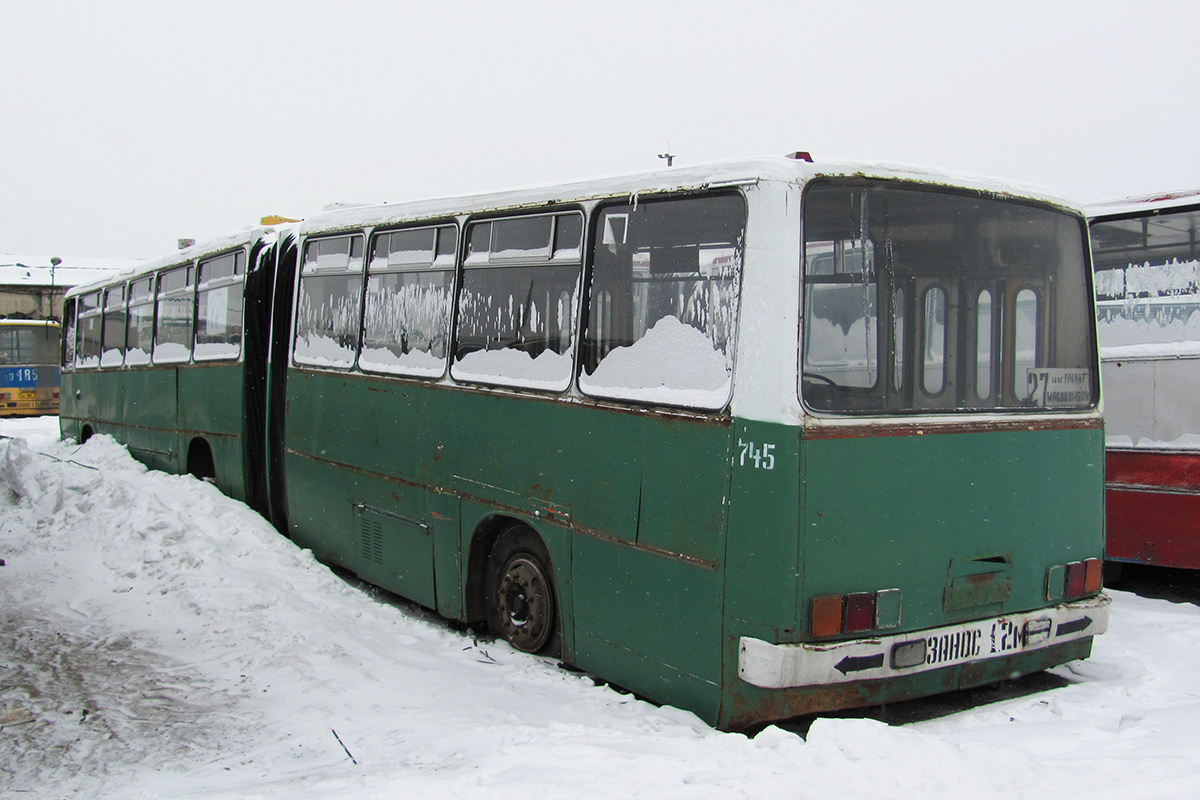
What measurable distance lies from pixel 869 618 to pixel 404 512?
3817mm

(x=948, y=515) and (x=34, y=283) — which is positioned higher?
(x=34, y=283)

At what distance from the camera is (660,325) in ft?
16.7

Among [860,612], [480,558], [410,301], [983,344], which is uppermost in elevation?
[410,301]

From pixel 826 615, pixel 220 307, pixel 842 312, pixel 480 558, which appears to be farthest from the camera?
pixel 220 307

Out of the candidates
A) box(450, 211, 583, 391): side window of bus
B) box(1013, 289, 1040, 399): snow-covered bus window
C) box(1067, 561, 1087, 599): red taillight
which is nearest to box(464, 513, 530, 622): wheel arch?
box(450, 211, 583, 391): side window of bus

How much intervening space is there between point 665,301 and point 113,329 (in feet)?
39.1

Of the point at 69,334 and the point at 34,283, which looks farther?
the point at 34,283

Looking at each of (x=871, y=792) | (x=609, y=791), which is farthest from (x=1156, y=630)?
(x=609, y=791)

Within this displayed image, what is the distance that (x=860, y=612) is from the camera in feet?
14.9

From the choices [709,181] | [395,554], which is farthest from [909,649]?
[395,554]

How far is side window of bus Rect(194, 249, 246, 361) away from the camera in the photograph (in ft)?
34.0

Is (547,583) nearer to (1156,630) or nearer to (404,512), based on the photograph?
(404,512)

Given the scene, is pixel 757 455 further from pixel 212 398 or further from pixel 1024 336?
pixel 212 398

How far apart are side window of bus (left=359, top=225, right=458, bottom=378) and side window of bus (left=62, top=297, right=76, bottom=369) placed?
11.3m
